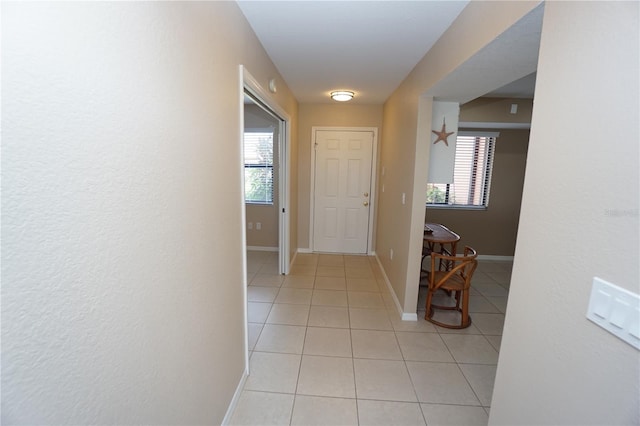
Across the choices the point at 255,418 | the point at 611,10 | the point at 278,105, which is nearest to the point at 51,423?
the point at 255,418

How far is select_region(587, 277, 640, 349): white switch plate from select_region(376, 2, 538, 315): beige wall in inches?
39.2

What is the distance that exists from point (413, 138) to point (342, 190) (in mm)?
1983

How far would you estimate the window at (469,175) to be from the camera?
170 inches

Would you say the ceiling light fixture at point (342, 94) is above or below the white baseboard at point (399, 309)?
above

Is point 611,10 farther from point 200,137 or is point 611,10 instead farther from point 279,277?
point 279,277

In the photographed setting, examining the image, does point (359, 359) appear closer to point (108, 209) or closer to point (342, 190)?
point (108, 209)

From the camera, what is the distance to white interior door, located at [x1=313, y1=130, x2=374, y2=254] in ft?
14.1

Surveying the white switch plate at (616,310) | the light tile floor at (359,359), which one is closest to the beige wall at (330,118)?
the light tile floor at (359,359)

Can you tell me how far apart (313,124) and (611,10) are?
3744mm

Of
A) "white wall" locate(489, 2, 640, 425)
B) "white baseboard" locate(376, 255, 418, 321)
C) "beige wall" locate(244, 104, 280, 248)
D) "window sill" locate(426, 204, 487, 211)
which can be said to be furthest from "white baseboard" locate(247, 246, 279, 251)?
"white wall" locate(489, 2, 640, 425)

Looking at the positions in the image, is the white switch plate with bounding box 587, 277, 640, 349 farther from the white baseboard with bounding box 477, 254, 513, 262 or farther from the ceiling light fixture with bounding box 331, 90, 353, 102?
the white baseboard with bounding box 477, 254, 513, 262

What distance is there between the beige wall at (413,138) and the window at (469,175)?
119 centimetres

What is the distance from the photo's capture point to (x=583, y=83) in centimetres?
78

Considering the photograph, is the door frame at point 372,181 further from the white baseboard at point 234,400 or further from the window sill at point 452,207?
the white baseboard at point 234,400
